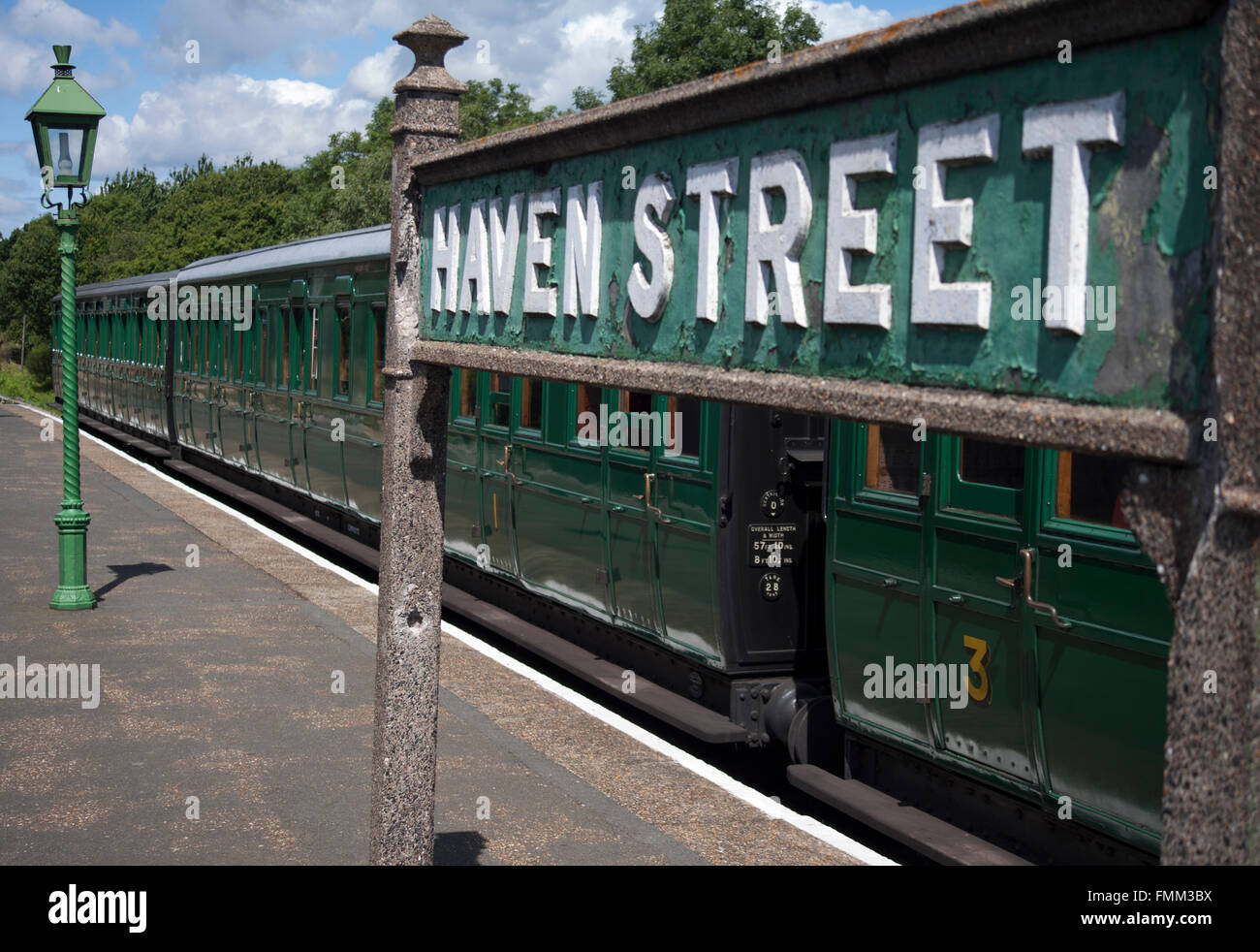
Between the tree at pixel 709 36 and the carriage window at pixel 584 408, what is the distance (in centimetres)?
3919

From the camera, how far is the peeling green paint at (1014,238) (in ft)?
5.55

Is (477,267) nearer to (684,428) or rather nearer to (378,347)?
(684,428)

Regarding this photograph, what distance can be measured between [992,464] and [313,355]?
10.9 metres

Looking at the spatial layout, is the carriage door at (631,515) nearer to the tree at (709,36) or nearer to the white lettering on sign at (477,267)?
the white lettering on sign at (477,267)

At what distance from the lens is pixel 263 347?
17516 millimetres

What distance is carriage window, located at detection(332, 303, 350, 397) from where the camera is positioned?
14.2 metres

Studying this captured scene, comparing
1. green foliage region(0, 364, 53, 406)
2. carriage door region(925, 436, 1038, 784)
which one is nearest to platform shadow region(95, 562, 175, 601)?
carriage door region(925, 436, 1038, 784)

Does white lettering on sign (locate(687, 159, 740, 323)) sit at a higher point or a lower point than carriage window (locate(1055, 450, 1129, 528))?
higher

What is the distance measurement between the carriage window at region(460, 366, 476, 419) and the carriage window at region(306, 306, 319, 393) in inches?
167

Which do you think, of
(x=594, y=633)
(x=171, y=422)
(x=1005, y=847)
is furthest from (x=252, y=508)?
(x=1005, y=847)

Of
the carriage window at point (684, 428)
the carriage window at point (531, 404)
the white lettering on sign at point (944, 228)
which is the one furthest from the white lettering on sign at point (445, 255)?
the carriage window at point (531, 404)

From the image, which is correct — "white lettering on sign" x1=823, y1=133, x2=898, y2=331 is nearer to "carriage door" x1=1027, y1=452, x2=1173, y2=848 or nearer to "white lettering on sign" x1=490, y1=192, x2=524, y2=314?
"white lettering on sign" x1=490, y1=192, x2=524, y2=314

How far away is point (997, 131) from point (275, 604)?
10.7m

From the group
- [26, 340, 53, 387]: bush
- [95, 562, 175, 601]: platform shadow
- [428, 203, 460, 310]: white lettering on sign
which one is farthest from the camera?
[26, 340, 53, 387]: bush
